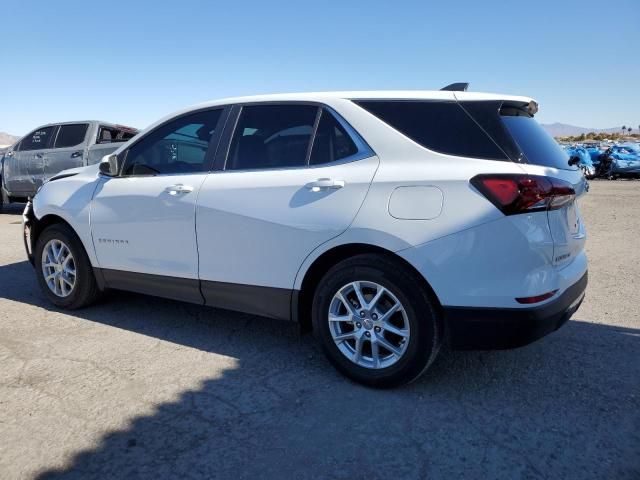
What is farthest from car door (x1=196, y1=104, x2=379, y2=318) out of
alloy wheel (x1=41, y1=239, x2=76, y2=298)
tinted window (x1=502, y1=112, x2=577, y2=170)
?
alloy wheel (x1=41, y1=239, x2=76, y2=298)

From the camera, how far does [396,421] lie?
2.72 metres

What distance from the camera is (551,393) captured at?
3010 millimetres

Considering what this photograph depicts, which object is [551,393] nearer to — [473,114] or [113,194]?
[473,114]

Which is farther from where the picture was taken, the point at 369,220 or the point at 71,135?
the point at 71,135

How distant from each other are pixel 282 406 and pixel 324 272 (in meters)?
0.86

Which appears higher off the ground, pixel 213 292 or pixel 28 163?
pixel 28 163

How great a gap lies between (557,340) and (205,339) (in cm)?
263

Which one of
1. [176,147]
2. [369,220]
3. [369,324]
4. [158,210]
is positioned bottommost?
[369,324]

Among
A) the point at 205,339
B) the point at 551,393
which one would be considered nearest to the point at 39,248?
the point at 205,339

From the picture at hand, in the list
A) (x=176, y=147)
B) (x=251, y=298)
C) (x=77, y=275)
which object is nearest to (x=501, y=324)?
(x=251, y=298)

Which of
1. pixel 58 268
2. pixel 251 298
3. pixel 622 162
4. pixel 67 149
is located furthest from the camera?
pixel 622 162

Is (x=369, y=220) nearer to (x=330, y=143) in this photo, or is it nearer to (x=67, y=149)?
(x=330, y=143)

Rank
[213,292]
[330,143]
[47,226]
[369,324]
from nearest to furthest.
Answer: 1. [369,324]
2. [330,143]
3. [213,292]
4. [47,226]

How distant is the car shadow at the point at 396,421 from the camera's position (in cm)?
234
